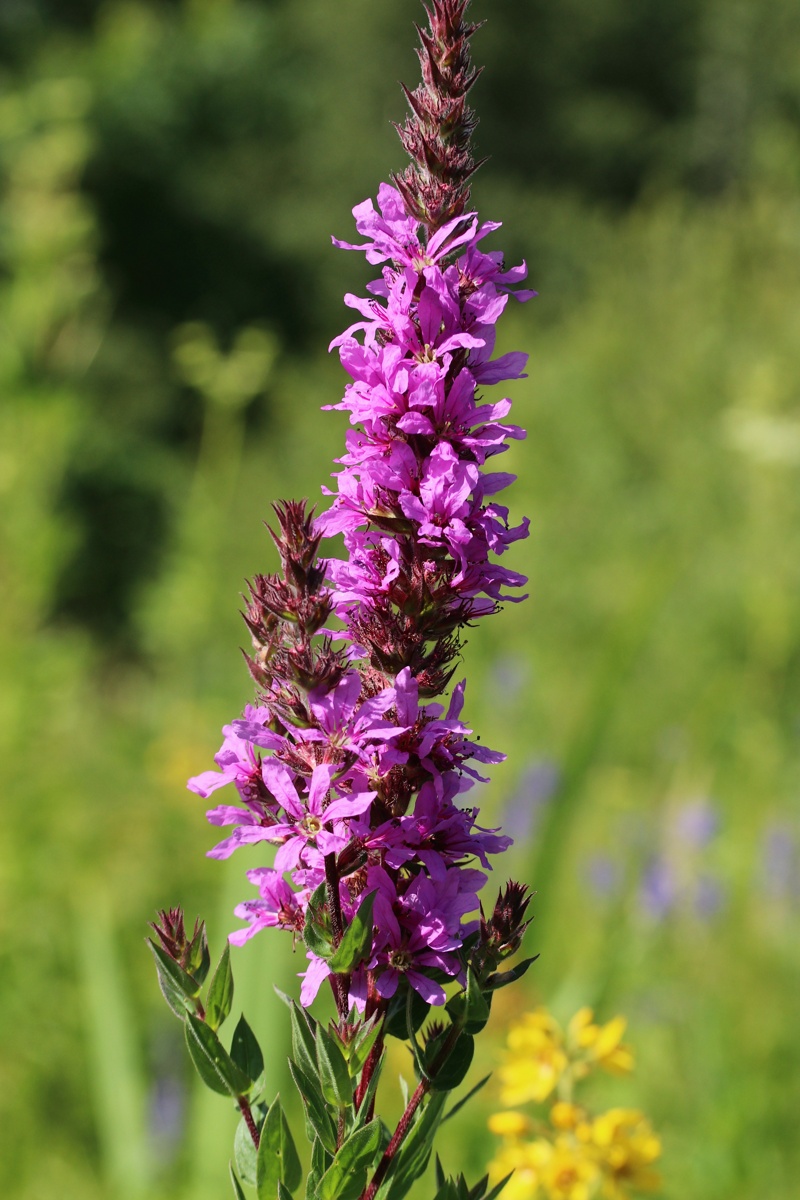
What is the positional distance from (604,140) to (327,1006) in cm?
2017

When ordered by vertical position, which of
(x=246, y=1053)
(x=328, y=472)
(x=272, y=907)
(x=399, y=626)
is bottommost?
(x=246, y=1053)

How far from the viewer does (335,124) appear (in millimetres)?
20641

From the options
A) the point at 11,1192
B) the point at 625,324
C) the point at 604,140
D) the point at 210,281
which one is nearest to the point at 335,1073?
the point at 11,1192

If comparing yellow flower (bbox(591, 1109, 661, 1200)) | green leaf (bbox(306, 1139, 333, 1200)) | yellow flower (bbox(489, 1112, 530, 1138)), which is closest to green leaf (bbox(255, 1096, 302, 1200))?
green leaf (bbox(306, 1139, 333, 1200))

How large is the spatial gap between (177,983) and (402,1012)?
0.20m

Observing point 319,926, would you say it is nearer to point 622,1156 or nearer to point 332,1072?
point 332,1072

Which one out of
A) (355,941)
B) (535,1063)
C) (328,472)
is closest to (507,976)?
(355,941)

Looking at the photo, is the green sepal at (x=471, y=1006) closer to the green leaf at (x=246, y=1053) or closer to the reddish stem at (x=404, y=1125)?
the reddish stem at (x=404, y=1125)

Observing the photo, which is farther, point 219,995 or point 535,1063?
point 535,1063

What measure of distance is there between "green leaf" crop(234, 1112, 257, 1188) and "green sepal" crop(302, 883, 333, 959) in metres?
0.23

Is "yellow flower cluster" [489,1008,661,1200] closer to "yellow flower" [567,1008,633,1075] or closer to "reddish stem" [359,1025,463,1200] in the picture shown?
"yellow flower" [567,1008,633,1075]

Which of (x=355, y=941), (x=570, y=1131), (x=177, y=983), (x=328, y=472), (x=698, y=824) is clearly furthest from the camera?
(x=328, y=472)

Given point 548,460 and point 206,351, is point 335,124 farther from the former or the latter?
point 206,351

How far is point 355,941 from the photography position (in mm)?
915
